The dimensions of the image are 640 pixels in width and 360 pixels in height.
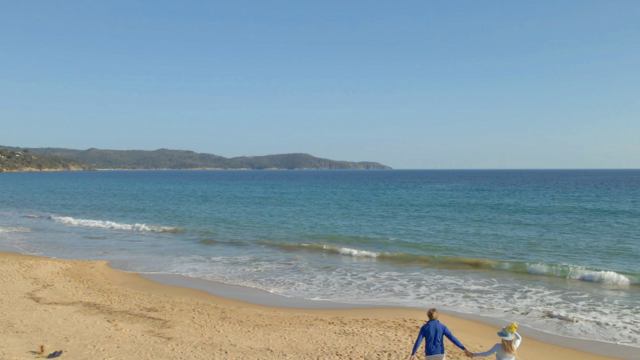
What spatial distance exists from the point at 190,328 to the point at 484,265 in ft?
42.7

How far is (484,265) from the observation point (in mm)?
17875

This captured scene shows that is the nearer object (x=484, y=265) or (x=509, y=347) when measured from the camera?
(x=509, y=347)

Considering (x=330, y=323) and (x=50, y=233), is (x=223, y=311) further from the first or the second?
(x=50, y=233)

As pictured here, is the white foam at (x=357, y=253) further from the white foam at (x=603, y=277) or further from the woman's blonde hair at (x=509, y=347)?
the woman's blonde hair at (x=509, y=347)

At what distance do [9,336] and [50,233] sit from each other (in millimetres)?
20726

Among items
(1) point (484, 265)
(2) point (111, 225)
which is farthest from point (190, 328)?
(2) point (111, 225)

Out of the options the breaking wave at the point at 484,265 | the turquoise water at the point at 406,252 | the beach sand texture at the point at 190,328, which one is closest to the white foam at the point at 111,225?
the turquoise water at the point at 406,252

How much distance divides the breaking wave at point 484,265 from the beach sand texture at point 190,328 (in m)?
7.09

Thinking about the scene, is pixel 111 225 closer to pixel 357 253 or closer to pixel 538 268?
pixel 357 253

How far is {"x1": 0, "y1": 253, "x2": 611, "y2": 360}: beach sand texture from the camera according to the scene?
862cm

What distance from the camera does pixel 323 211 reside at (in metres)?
38.6

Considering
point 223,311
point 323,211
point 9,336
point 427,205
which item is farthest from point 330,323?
point 427,205

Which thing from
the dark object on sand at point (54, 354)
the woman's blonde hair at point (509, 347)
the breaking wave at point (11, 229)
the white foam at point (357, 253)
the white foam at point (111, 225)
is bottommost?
the breaking wave at point (11, 229)

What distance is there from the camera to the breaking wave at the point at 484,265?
15367 millimetres
